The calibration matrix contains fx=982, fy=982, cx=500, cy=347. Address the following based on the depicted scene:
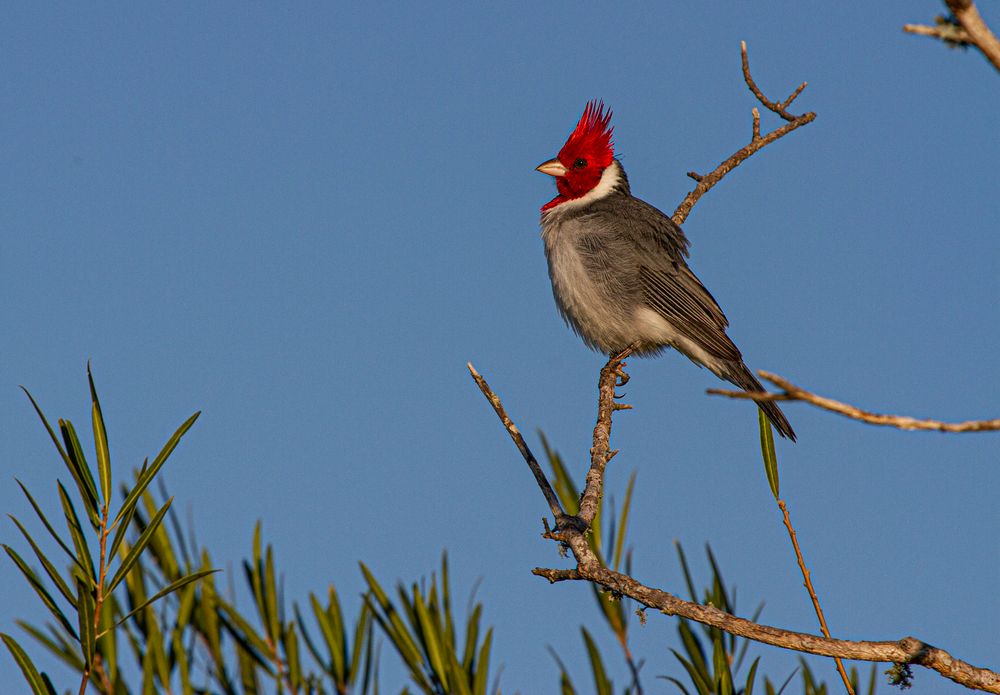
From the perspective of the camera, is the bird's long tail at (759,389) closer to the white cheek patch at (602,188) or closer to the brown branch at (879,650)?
the white cheek patch at (602,188)

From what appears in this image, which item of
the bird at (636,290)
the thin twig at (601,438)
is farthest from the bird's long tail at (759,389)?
the thin twig at (601,438)

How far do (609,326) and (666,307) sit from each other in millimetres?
427

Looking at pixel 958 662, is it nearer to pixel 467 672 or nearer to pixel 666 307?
pixel 467 672

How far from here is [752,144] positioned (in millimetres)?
6750

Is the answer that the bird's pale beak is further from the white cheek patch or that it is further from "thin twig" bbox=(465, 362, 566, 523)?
"thin twig" bbox=(465, 362, 566, 523)

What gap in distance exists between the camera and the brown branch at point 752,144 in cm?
609

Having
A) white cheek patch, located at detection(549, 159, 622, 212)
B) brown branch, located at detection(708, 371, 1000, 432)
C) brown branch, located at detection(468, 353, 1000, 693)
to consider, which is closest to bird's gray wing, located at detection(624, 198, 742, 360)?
white cheek patch, located at detection(549, 159, 622, 212)

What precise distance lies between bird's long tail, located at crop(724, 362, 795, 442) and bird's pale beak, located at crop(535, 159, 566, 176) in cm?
225

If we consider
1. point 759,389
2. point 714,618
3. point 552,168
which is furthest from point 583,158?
point 714,618

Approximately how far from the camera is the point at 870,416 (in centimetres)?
152

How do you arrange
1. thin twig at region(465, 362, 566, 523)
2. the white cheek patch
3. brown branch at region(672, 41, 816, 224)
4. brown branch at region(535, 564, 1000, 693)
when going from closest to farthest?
brown branch at region(535, 564, 1000, 693), thin twig at region(465, 362, 566, 523), brown branch at region(672, 41, 816, 224), the white cheek patch

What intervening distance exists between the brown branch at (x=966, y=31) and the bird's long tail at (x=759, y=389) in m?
4.91

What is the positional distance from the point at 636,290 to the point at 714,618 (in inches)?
182

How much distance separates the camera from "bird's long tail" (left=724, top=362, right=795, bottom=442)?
21.1ft
